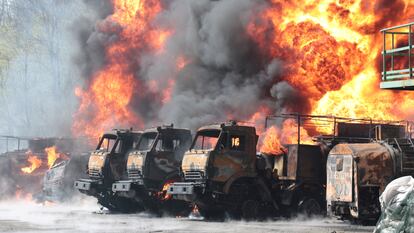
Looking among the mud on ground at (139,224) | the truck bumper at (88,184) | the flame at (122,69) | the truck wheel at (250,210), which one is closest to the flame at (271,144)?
the truck wheel at (250,210)

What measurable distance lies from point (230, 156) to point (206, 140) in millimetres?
1334

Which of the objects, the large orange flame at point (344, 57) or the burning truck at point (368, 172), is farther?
the large orange flame at point (344, 57)

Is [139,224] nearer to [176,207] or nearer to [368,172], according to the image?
[176,207]

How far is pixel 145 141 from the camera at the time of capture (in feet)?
90.3

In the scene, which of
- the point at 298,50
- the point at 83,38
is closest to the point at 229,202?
the point at 298,50

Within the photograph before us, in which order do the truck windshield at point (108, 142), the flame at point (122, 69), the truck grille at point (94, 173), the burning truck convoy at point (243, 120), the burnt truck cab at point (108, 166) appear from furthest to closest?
the flame at point (122, 69) → the truck windshield at point (108, 142) → the truck grille at point (94, 173) → the burnt truck cab at point (108, 166) → the burning truck convoy at point (243, 120)

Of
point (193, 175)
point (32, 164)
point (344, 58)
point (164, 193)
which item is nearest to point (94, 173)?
point (164, 193)

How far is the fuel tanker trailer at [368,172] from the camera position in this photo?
20406 mm

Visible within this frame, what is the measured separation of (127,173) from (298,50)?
1018cm

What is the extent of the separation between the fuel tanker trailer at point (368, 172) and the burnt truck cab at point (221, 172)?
317 cm

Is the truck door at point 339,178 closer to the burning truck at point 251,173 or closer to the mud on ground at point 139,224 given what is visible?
the mud on ground at point 139,224

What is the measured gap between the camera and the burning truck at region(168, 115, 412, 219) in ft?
75.0

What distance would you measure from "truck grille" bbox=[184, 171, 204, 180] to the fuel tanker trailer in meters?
4.33

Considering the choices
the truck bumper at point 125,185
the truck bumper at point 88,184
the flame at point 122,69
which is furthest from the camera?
the flame at point 122,69
